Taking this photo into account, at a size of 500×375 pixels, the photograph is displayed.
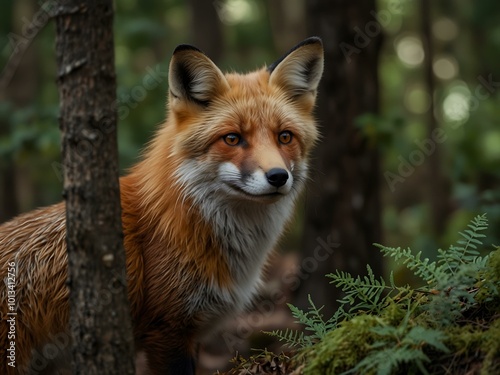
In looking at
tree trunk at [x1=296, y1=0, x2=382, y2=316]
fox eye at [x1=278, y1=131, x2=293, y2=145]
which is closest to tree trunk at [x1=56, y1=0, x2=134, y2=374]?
fox eye at [x1=278, y1=131, x2=293, y2=145]

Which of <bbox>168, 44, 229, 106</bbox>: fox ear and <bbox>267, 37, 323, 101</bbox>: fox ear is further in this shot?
<bbox>267, 37, 323, 101</bbox>: fox ear

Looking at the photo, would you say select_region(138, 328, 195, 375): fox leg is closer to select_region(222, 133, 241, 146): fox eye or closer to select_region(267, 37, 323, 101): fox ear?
select_region(222, 133, 241, 146): fox eye

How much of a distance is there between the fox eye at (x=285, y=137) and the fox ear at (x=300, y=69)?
512 millimetres

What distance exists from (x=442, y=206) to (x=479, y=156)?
8.27 feet

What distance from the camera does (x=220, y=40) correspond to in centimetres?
1537

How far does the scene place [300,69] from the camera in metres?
5.11

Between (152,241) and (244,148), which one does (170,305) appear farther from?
(244,148)

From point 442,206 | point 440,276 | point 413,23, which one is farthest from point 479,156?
point 413,23

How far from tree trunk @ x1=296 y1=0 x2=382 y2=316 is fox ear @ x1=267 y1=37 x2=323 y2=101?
275 centimetres

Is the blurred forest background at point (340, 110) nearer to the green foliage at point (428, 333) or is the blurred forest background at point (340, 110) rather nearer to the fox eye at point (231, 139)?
the fox eye at point (231, 139)

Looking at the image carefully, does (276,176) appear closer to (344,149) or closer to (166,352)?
(166,352)

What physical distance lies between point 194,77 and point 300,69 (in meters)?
0.94

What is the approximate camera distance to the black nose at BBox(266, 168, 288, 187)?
4203 millimetres

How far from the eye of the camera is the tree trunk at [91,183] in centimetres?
295
